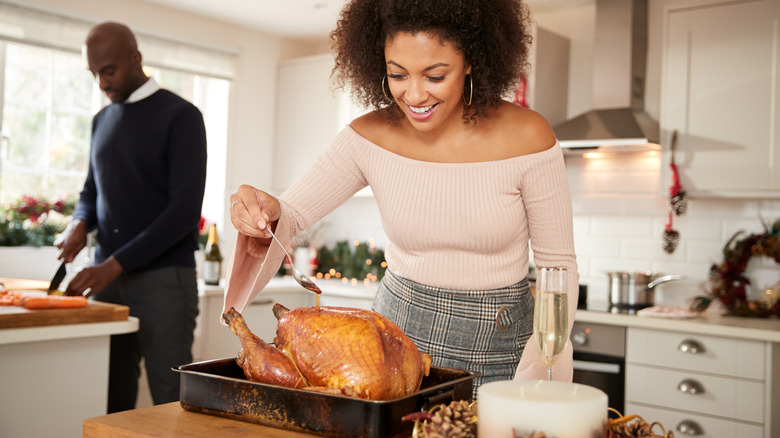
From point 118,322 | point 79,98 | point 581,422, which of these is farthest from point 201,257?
point 581,422

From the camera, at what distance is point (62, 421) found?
1956 millimetres

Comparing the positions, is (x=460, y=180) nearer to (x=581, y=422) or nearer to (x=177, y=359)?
(x=581, y=422)

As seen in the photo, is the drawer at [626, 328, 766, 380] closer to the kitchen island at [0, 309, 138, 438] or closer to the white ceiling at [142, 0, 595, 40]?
the white ceiling at [142, 0, 595, 40]

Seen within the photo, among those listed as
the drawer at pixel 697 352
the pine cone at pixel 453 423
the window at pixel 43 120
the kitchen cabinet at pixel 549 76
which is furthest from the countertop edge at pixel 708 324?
the window at pixel 43 120

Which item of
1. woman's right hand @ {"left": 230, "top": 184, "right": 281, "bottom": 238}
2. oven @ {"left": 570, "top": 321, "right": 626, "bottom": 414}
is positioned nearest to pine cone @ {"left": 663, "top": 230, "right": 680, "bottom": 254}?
oven @ {"left": 570, "top": 321, "right": 626, "bottom": 414}

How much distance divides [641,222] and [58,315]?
8.94 ft

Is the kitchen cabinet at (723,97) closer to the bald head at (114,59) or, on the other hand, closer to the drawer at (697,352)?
the drawer at (697,352)

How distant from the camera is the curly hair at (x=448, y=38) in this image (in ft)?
4.12

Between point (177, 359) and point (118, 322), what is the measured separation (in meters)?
0.34

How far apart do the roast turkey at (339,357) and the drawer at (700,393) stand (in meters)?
2.24

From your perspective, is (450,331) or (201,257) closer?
(450,331)

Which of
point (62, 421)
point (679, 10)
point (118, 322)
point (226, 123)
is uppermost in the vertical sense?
point (679, 10)

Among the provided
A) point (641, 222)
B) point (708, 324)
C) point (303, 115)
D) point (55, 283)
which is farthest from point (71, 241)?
point (641, 222)

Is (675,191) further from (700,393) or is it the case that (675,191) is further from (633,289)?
(700,393)
